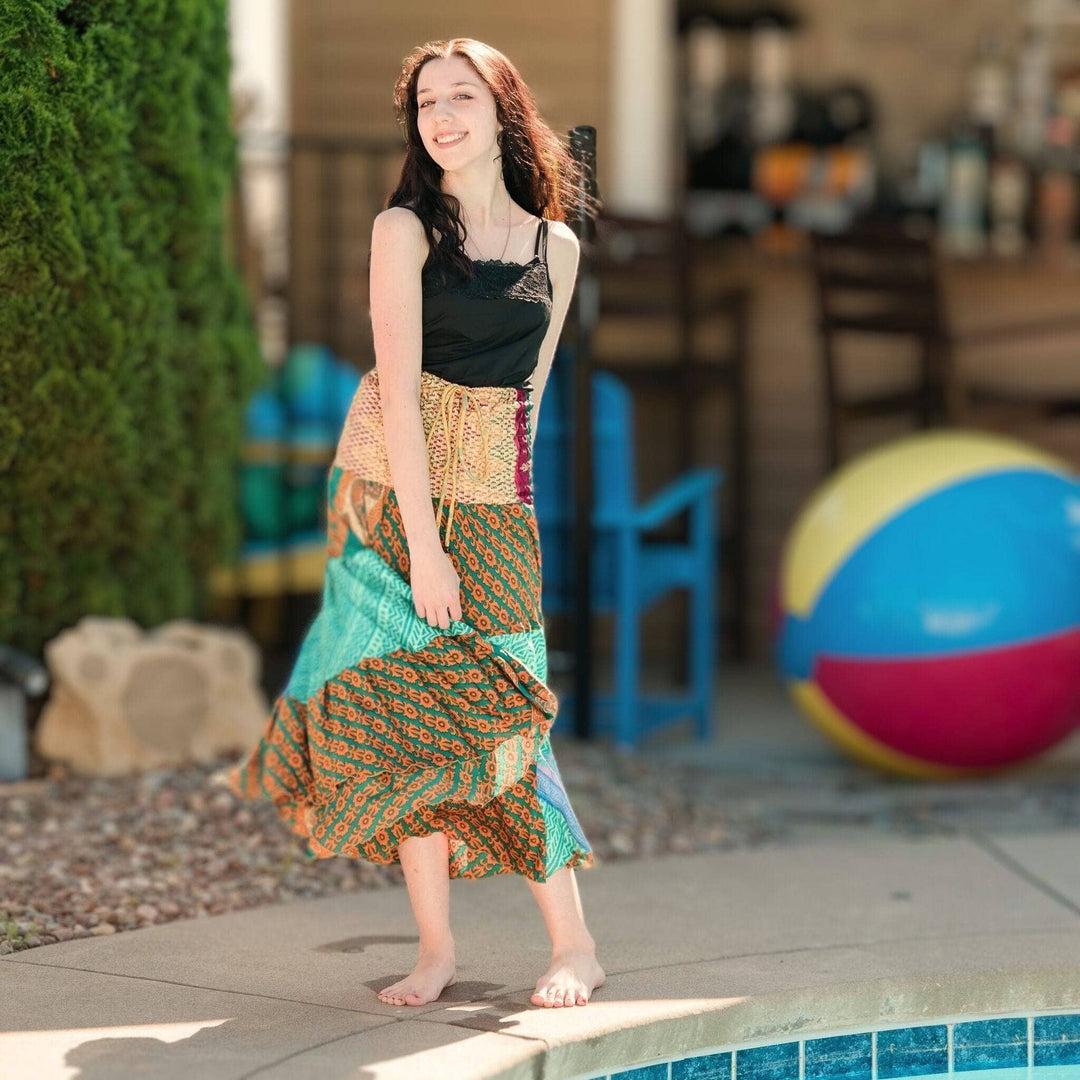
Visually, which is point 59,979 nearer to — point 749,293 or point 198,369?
point 198,369

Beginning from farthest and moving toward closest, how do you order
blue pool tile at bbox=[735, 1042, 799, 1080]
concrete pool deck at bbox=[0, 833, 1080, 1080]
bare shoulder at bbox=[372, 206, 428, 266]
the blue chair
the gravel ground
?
the blue chair → the gravel ground → blue pool tile at bbox=[735, 1042, 799, 1080] → bare shoulder at bbox=[372, 206, 428, 266] → concrete pool deck at bbox=[0, 833, 1080, 1080]

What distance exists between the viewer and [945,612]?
4000 millimetres

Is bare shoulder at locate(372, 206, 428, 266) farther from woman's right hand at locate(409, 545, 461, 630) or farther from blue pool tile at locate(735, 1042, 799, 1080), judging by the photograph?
blue pool tile at locate(735, 1042, 799, 1080)

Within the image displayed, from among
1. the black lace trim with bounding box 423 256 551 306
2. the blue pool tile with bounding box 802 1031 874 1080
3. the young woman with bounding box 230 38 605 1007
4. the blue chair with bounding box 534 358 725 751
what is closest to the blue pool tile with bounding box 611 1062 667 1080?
the young woman with bounding box 230 38 605 1007

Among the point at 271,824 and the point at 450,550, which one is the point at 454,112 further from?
the point at 271,824

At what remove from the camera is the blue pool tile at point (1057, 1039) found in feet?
8.67

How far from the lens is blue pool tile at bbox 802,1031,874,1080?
8.32 feet

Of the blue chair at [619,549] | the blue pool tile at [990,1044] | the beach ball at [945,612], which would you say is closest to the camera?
the blue pool tile at [990,1044]

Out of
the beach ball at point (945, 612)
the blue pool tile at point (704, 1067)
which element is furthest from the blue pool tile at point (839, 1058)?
the beach ball at point (945, 612)

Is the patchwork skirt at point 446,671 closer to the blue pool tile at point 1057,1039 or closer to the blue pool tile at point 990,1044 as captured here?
the blue pool tile at point 990,1044

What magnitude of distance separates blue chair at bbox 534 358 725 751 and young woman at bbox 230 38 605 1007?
187cm

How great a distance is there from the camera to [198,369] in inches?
150

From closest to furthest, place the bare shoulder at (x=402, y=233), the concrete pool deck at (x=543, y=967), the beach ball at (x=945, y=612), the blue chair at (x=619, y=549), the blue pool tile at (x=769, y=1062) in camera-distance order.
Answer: the concrete pool deck at (x=543, y=967)
the bare shoulder at (x=402, y=233)
the blue pool tile at (x=769, y=1062)
the beach ball at (x=945, y=612)
the blue chair at (x=619, y=549)

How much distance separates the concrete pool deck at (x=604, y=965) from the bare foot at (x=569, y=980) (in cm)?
2
